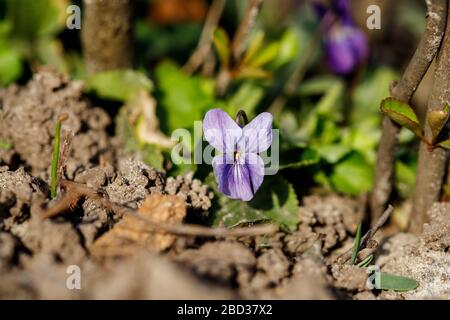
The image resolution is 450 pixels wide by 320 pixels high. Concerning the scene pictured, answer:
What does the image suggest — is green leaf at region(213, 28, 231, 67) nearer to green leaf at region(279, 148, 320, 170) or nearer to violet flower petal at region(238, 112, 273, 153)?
green leaf at region(279, 148, 320, 170)

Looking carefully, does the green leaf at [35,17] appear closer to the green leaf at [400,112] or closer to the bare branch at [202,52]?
the bare branch at [202,52]

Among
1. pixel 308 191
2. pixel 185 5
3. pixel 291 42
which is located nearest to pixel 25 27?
pixel 185 5

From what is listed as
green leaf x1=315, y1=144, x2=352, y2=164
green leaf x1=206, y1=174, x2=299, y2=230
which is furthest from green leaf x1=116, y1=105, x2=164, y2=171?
green leaf x1=315, y1=144, x2=352, y2=164

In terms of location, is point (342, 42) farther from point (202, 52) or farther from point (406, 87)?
point (406, 87)

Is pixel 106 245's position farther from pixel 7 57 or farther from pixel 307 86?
pixel 307 86

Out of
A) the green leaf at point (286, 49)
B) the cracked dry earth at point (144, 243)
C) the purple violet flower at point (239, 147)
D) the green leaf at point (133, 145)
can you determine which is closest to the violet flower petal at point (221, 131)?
the purple violet flower at point (239, 147)

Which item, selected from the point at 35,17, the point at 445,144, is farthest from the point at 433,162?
the point at 35,17
